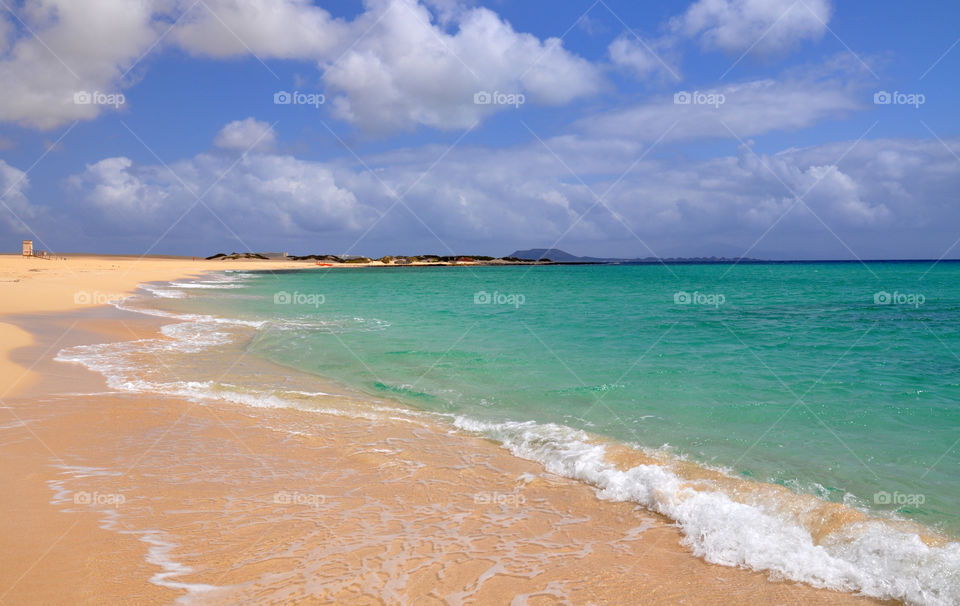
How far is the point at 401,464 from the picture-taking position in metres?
6.83

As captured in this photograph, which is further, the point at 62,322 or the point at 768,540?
the point at 62,322

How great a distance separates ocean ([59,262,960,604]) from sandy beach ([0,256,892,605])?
576 millimetres

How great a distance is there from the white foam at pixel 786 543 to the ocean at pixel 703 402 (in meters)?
0.02

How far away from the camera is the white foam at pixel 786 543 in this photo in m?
4.30

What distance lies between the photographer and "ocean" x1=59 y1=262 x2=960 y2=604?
508cm

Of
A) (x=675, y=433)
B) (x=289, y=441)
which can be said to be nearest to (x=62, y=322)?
(x=289, y=441)

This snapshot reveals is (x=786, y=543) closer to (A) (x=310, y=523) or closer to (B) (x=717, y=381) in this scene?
(A) (x=310, y=523)

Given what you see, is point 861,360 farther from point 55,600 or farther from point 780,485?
point 55,600

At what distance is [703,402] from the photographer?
33.3 feet

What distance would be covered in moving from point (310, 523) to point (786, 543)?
420 cm

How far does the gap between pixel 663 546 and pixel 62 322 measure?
70.1 ft

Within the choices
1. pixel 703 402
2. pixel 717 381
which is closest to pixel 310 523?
pixel 703 402

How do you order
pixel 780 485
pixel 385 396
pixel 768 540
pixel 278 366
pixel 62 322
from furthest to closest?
pixel 62 322
pixel 278 366
pixel 385 396
pixel 780 485
pixel 768 540

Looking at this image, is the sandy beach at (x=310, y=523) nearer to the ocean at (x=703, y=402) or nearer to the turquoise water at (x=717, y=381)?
the ocean at (x=703, y=402)
